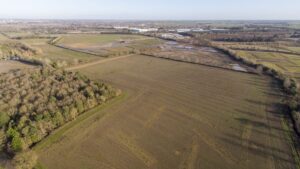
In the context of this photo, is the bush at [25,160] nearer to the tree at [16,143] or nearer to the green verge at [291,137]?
the tree at [16,143]

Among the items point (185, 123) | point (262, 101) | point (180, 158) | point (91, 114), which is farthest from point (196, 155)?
point (262, 101)

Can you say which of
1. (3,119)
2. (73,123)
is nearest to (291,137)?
(73,123)

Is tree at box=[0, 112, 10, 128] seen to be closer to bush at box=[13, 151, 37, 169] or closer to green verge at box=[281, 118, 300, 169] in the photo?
bush at box=[13, 151, 37, 169]

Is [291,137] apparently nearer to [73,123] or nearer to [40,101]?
[73,123]

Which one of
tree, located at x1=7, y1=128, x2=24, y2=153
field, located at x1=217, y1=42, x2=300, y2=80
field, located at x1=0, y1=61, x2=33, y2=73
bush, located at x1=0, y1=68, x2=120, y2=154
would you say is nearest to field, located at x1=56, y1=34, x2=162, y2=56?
field, located at x1=0, y1=61, x2=33, y2=73

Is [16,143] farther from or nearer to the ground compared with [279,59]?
nearer to the ground

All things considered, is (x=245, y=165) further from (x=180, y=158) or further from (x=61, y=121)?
(x=61, y=121)
